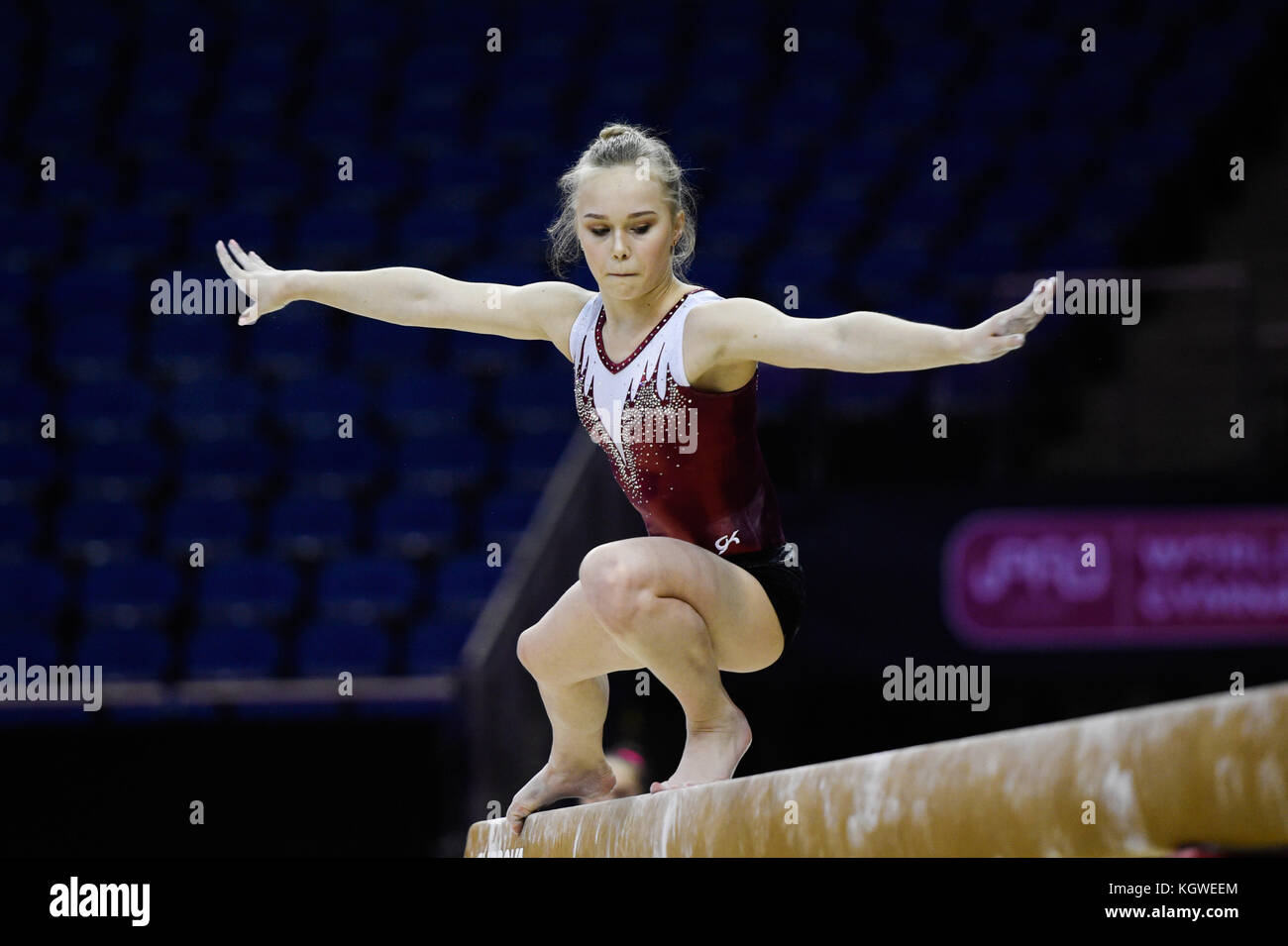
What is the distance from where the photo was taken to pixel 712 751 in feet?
9.27

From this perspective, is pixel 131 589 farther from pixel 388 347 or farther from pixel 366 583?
pixel 388 347

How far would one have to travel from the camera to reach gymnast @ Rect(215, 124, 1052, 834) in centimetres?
275

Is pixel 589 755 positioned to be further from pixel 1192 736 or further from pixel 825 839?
pixel 1192 736

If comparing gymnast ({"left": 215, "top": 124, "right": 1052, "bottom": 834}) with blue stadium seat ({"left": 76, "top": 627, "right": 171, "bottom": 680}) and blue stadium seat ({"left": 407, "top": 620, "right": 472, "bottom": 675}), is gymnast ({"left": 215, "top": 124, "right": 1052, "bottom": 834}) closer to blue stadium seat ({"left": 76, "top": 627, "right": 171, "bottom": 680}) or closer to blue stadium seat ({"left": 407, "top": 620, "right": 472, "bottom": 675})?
blue stadium seat ({"left": 407, "top": 620, "right": 472, "bottom": 675})

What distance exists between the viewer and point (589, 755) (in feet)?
10.4

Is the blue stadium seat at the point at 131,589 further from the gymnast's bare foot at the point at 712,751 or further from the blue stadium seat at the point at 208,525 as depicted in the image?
the gymnast's bare foot at the point at 712,751

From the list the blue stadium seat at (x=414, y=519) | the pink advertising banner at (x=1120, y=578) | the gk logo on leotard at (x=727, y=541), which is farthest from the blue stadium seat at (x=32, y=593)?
the gk logo on leotard at (x=727, y=541)

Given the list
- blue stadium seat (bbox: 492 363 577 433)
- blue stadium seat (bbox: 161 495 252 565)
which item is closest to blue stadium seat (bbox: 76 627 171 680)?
blue stadium seat (bbox: 161 495 252 565)

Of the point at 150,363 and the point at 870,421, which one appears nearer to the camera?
the point at 870,421

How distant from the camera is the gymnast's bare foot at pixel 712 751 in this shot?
2799 mm

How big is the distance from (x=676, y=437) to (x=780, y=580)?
348 millimetres
